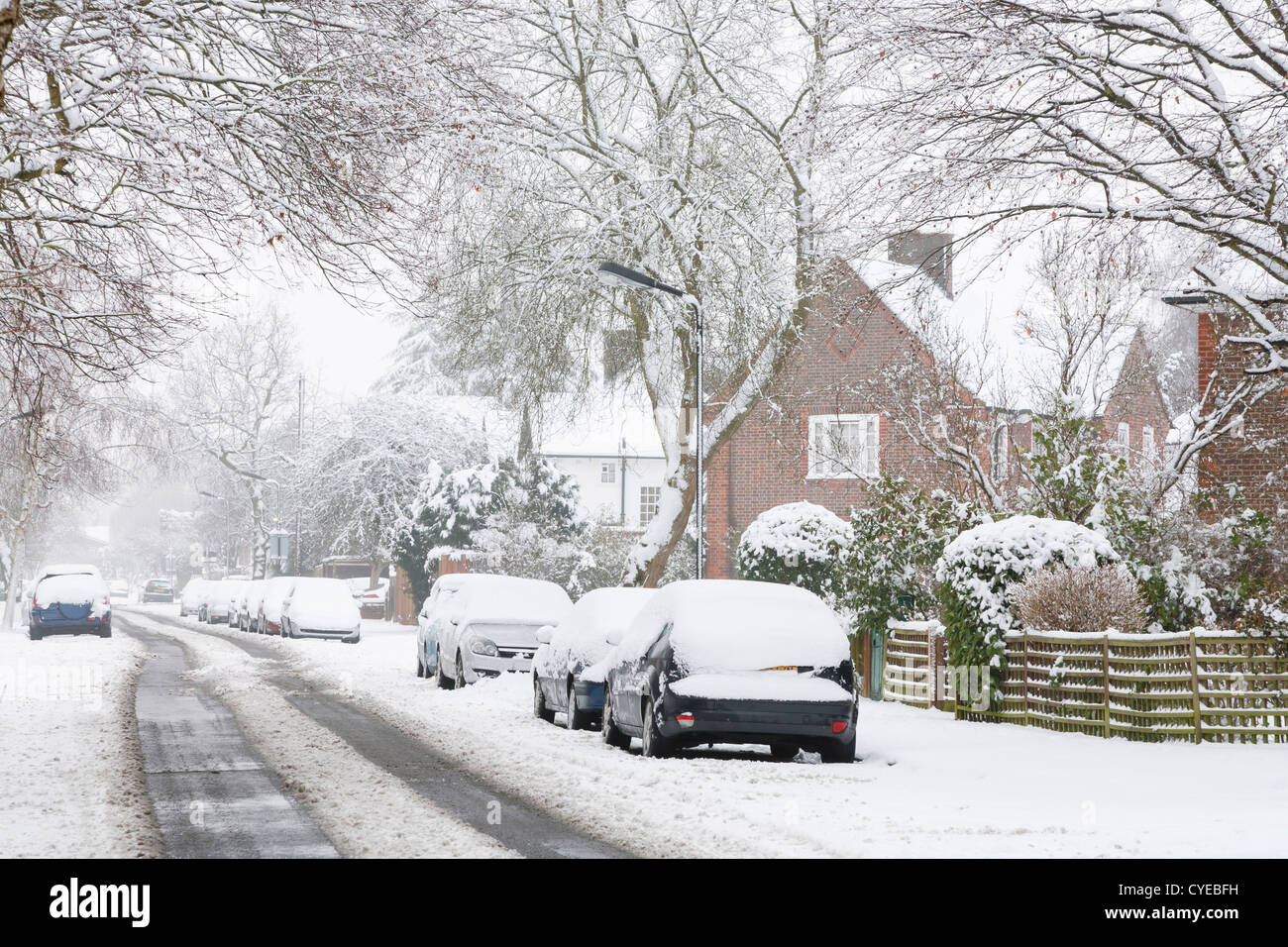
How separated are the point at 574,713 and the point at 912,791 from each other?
20.3ft

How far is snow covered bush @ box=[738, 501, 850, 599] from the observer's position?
78.5ft

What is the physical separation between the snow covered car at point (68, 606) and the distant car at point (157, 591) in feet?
218

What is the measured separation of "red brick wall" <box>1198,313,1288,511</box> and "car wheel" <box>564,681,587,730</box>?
10.4 metres

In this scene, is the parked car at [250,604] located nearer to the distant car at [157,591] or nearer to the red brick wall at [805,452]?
the red brick wall at [805,452]

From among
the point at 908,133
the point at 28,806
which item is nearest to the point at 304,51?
the point at 908,133

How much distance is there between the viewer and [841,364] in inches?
1531

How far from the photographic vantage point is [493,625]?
22203 mm

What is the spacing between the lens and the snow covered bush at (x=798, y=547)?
78.5 feet

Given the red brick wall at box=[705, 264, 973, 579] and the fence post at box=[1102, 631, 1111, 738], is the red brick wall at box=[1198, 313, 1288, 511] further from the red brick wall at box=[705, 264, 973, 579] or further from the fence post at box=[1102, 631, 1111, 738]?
the red brick wall at box=[705, 264, 973, 579]

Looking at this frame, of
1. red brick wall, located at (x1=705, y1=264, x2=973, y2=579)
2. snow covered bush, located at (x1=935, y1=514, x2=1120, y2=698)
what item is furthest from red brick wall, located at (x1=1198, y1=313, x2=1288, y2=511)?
red brick wall, located at (x1=705, y1=264, x2=973, y2=579)

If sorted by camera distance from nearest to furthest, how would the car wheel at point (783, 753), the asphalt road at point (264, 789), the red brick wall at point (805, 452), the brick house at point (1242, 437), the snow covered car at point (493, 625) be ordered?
the asphalt road at point (264, 789)
the car wheel at point (783, 753)
the brick house at point (1242, 437)
the snow covered car at point (493, 625)
the red brick wall at point (805, 452)

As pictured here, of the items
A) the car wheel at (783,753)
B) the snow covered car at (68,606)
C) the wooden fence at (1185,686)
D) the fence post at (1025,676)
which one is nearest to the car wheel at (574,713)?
the car wheel at (783,753)
